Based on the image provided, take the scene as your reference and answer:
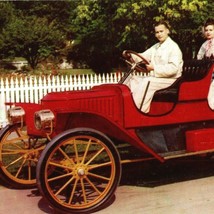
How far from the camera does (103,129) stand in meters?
4.44

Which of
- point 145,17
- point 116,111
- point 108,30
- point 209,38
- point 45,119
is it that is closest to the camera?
point 45,119

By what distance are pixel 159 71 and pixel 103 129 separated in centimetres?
94

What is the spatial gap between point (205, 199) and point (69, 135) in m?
1.50

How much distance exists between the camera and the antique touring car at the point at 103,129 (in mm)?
3879

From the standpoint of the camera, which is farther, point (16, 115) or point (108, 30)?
point (108, 30)

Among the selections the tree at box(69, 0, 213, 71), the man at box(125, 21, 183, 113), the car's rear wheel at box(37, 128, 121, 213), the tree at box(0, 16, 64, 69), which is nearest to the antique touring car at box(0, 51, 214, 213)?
the car's rear wheel at box(37, 128, 121, 213)

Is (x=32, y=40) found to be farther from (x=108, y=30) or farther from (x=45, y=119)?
(x=45, y=119)

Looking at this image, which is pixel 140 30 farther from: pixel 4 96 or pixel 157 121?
pixel 157 121


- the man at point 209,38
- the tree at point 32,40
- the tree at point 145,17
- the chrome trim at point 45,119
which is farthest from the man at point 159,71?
the tree at point 32,40

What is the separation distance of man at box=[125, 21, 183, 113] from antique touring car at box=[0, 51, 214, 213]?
12 cm

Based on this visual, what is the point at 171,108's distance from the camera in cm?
470

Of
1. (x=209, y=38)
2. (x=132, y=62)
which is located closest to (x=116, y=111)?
(x=132, y=62)

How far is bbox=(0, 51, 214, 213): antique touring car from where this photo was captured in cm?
388

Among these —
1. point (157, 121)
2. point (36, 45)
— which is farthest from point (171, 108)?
point (36, 45)
